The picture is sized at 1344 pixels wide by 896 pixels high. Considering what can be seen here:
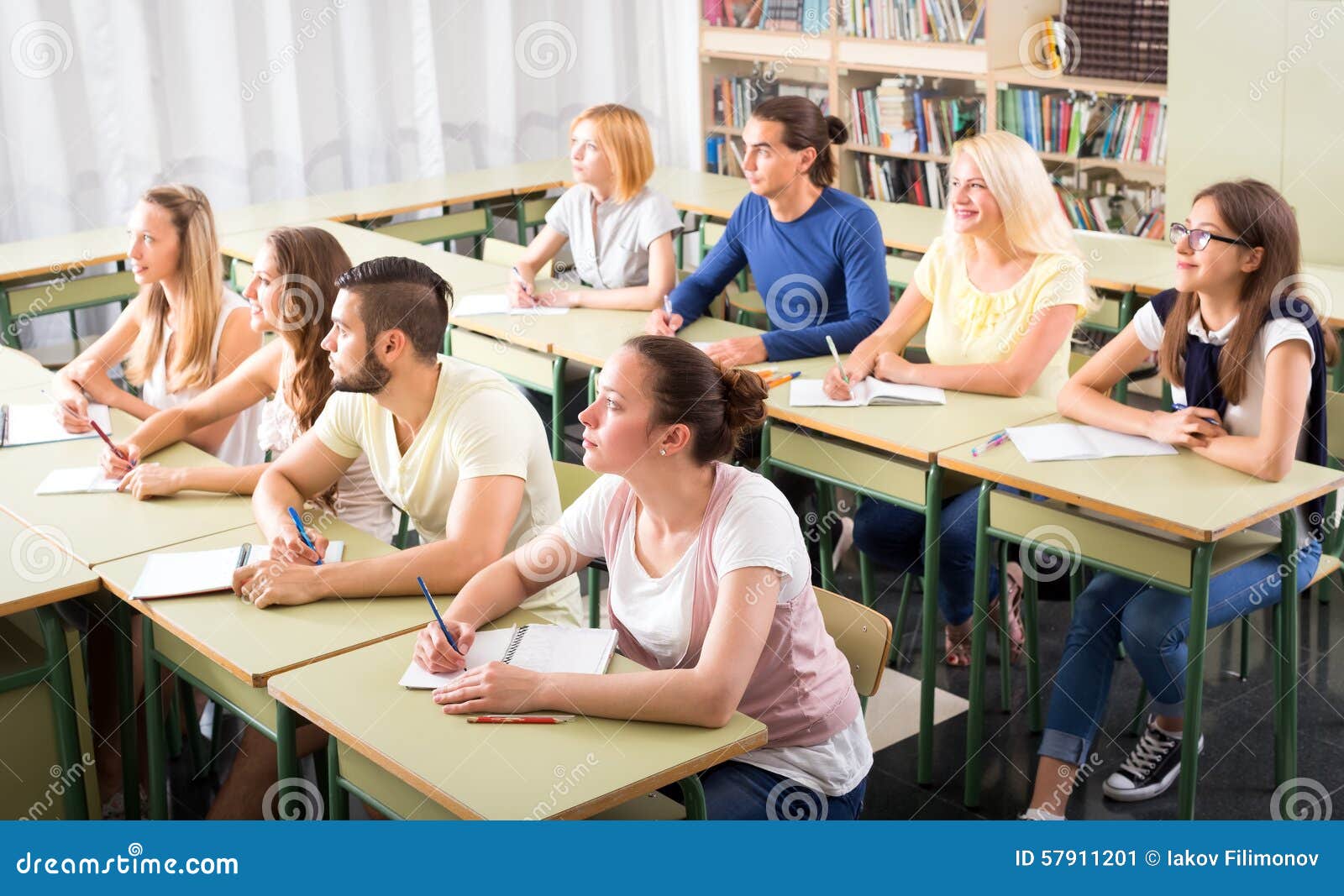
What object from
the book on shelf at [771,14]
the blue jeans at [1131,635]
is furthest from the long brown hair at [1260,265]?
the book on shelf at [771,14]

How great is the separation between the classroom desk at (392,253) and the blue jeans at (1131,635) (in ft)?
7.74

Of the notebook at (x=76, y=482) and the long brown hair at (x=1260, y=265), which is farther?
the notebook at (x=76, y=482)

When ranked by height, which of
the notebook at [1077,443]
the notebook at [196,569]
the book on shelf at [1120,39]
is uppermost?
the book on shelf at [1120,39]

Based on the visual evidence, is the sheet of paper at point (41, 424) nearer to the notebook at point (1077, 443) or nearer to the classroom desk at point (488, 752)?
the classroom desk at point (488, 752)

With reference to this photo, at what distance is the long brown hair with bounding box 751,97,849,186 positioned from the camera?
3.80m

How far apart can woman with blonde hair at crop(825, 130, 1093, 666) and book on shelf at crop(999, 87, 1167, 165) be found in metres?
2.51

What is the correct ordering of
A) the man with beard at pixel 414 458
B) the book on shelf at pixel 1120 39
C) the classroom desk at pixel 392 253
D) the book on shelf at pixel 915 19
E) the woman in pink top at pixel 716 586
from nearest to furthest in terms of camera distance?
the woman in pink top at pixel 716 586 → the man with beard at pixel 414 458 → the classroom desk at pixel 392 253 → the book on shelf at pixel 1120 39 → the book on shelf at pixel 915 19

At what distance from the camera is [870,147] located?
686 centimetres

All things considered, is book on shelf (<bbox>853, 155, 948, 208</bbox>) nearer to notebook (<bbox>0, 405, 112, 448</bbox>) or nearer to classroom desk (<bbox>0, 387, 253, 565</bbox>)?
notebook (<bbox>0, 405, 112, 448</bbox>)

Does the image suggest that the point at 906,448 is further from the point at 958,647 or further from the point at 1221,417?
the point at 958,647

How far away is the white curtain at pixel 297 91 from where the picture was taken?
5973mm
